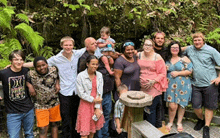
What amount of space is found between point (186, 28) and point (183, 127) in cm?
402

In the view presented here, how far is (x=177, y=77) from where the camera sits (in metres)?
4.45

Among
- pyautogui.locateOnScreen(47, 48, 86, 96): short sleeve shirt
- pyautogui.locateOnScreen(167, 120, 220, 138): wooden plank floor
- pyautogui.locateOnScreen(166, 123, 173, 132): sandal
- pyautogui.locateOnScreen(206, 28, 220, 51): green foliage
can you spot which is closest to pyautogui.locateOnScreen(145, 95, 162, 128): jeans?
pyautogui.locateOnScreen(166, 123, 173, 132): sandal

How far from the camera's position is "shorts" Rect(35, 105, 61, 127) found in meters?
3.63

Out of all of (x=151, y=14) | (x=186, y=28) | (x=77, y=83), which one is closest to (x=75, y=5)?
(x=151, y=14)

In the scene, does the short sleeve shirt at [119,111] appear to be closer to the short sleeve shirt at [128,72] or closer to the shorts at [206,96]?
the short sleeve shirt at [128,72]

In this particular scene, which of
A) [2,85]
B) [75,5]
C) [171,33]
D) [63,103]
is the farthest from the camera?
[171,33]

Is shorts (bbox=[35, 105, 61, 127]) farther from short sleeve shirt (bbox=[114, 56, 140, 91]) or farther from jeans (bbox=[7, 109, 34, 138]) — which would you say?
short sleeve shirt (bbox=[114, 56, 140, 91])

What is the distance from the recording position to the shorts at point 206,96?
4.52 meters

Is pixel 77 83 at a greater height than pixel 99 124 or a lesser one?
greater

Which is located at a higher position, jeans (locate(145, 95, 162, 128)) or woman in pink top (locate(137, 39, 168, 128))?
woman in pink top (locate(137, 39, 168, 128))

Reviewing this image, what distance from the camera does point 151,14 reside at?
6.95 metres

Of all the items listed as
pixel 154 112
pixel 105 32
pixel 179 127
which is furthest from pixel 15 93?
pixel 179 127

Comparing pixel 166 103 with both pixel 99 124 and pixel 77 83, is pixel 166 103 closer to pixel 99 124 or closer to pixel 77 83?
pixel 99 124

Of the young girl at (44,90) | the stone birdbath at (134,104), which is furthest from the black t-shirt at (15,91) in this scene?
the stone birdbath at (134,104)
